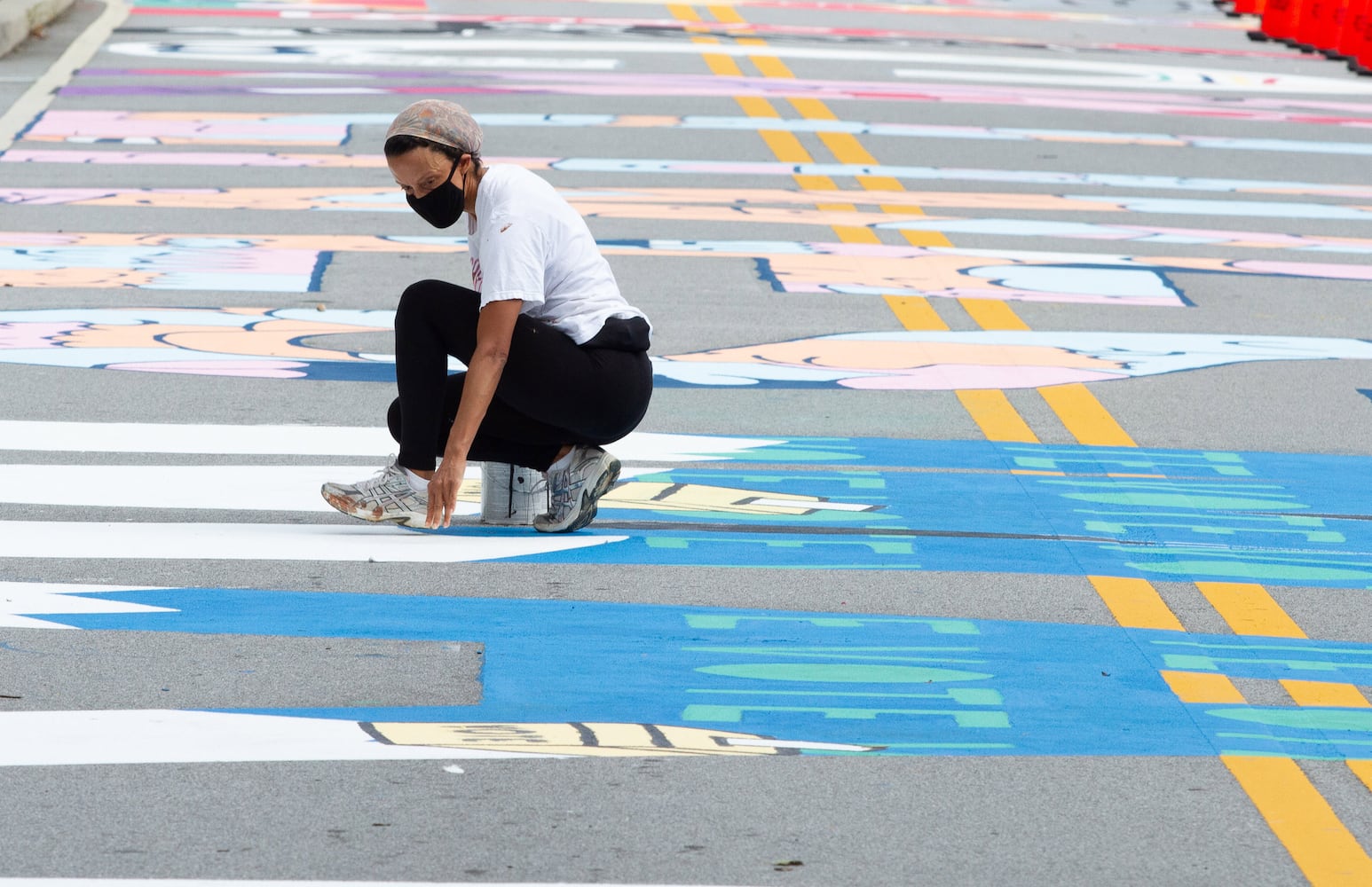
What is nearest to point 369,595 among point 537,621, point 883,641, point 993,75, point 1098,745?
point 537,621

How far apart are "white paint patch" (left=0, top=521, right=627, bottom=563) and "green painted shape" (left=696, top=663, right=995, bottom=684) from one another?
1.10 metres

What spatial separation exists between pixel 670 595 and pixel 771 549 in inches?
19.2

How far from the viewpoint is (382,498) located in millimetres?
5672

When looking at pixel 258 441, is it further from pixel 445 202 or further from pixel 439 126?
pixel 439 126

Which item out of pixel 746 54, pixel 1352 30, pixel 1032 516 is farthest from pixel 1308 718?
pixel 1352 30

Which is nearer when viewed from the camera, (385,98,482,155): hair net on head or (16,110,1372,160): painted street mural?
(385,98,482,155): hair net on head

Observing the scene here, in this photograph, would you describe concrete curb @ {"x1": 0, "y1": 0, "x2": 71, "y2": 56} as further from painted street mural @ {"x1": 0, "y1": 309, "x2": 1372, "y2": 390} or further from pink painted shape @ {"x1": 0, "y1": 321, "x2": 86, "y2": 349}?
pink painted shape @ {"x1": 0, "y1": 321, "x2": 86, "y2": 349}

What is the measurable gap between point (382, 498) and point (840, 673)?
1653 millimetres

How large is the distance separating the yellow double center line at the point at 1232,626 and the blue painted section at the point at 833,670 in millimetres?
75

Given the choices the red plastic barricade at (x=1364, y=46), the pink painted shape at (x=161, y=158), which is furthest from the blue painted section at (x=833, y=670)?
the red plastic barricade at (x=1364, y=46)

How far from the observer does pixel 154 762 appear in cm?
404

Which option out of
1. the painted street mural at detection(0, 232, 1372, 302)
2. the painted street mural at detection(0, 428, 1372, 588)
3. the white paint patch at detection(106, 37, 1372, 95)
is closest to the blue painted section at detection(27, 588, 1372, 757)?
the painted street mural at detection(0, 428, 1372, 588)

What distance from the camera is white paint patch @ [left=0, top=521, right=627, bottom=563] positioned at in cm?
546

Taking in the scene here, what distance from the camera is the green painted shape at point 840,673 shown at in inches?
182
